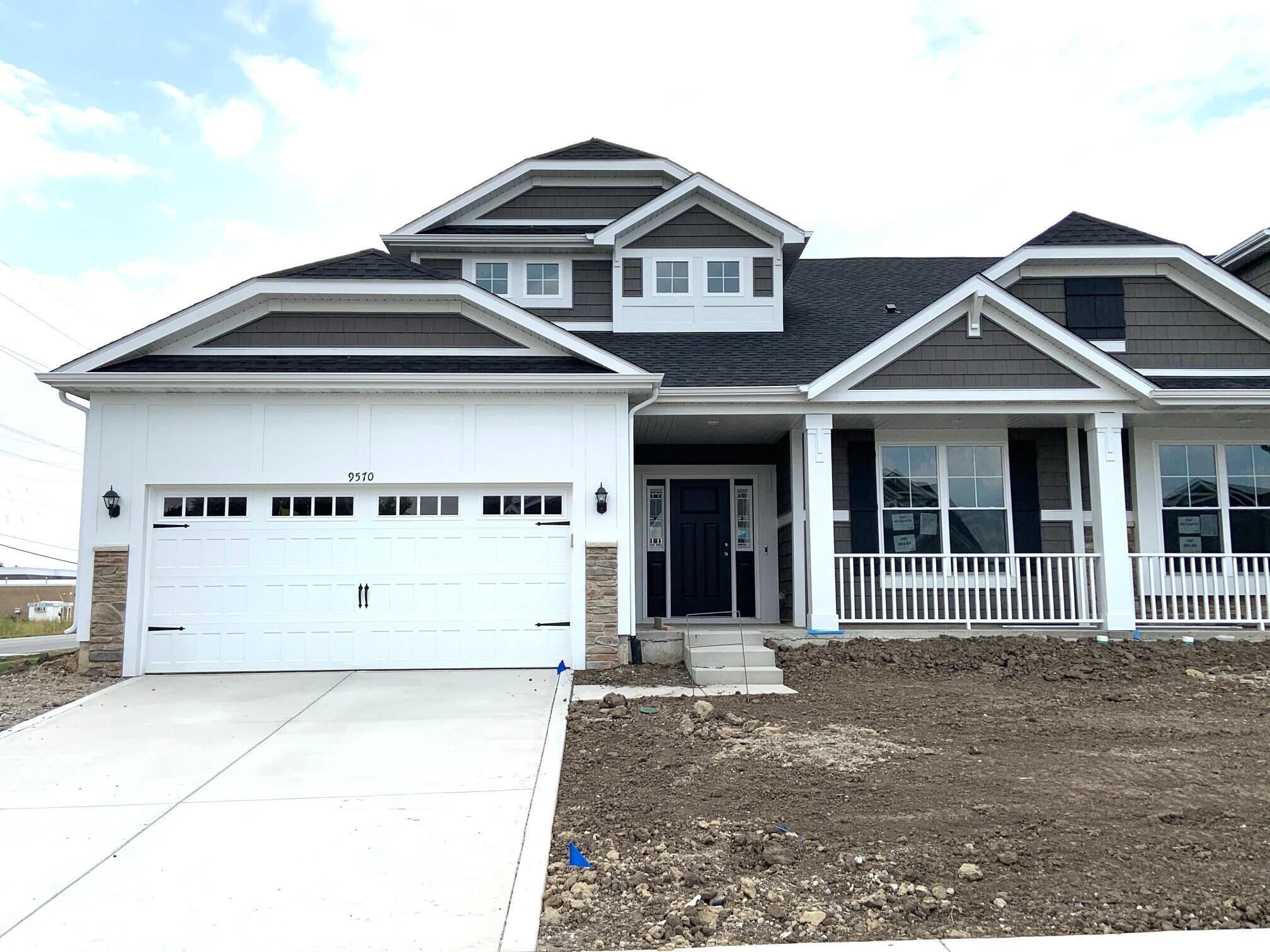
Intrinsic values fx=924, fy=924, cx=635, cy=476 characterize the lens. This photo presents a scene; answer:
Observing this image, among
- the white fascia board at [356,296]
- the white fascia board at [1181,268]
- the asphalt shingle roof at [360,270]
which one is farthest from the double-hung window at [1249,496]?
the asphalt shingle roof at [360,270]

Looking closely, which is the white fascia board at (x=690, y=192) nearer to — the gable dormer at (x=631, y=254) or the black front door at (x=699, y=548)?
the gable dormer at (x=631, y=254)

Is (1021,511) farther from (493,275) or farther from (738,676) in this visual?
(493,275)

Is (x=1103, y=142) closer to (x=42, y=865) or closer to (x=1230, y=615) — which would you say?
(x=1230, y=615)

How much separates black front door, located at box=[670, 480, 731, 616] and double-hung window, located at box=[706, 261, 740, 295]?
280cm

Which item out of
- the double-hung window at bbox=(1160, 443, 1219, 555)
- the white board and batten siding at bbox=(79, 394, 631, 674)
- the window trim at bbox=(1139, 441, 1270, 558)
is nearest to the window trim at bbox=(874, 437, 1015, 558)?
the window trim at bbox=(1139, 441, 1270, 558)

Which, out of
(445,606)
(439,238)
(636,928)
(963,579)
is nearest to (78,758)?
(445,606)

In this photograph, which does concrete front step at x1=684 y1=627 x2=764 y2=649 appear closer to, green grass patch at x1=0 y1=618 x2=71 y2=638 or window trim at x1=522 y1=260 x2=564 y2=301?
window trim at x1=522 y1=260 x2=564 y2=301

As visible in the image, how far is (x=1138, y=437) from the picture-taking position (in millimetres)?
12086

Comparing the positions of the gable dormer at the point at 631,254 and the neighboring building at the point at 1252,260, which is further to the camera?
the gable dormer at the point at 631,254

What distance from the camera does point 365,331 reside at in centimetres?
1072

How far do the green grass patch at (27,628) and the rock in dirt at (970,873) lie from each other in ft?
76.8

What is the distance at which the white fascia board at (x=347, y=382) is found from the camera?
9.97 meters

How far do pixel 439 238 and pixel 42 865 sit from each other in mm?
10144

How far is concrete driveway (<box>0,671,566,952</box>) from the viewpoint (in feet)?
12.8
